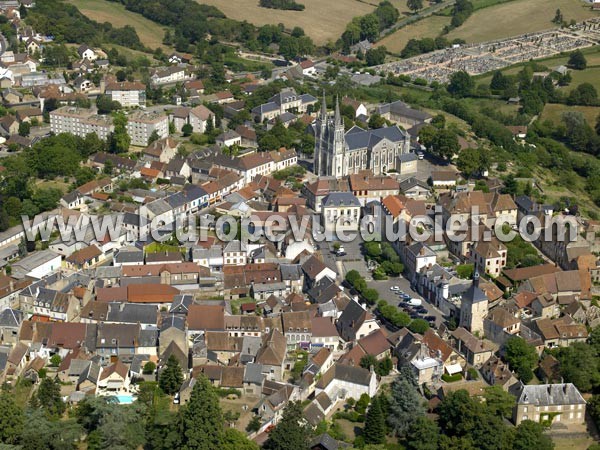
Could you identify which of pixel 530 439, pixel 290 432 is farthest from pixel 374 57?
pixel 290 432

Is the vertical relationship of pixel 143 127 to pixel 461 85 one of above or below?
below

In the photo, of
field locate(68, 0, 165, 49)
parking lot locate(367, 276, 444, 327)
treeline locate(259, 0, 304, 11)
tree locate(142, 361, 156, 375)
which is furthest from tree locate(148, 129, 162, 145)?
treeline locate(259, 0, 304, 11)

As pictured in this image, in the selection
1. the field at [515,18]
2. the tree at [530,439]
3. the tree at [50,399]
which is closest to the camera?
the tree at [530,439]

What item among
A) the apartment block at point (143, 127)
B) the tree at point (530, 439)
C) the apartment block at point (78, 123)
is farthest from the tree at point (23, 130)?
the tree at point (530, 439)

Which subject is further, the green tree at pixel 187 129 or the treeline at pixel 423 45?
the treeline at pixel 423 45

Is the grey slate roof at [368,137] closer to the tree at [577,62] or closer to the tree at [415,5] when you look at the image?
the tree at [577,62]

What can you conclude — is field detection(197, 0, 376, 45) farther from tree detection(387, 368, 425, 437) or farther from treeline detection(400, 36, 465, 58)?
tree detection(387, 368, 425, 437)

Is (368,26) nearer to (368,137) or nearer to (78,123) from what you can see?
(368,137)
